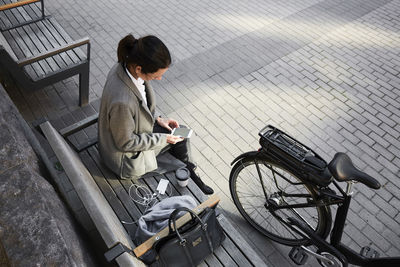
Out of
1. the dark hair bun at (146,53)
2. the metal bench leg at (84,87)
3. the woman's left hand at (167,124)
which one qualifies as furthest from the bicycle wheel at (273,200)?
the metal bench leg at (84,87)

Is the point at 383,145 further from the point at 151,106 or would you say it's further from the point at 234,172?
the point at 151,106

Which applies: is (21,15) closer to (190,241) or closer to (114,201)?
(114,201)

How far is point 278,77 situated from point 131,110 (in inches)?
131

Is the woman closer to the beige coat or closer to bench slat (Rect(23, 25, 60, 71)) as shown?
the beige coat

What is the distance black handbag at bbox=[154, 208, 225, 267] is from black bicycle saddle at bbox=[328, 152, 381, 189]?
100 centimetres

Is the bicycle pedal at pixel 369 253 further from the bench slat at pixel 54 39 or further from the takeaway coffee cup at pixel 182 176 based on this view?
the bench slat at pixel 54 39

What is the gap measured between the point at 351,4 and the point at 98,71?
17.8ft

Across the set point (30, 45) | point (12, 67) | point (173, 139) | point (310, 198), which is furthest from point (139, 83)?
point (30, 45)

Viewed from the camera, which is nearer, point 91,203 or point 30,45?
point 91,203

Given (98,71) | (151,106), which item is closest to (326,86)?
(151,106)

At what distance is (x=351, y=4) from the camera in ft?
22.2

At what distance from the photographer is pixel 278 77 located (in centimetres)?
520

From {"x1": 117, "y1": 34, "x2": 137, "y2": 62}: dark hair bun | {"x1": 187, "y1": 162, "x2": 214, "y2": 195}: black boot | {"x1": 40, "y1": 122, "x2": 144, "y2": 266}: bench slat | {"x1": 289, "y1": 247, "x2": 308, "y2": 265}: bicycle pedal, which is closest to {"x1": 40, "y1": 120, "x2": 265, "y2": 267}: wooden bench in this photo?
{"x1": 40, "y1": 122, "x2": 144, "y2": 266}: bench slat

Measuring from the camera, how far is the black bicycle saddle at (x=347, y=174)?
2375 millimetres
